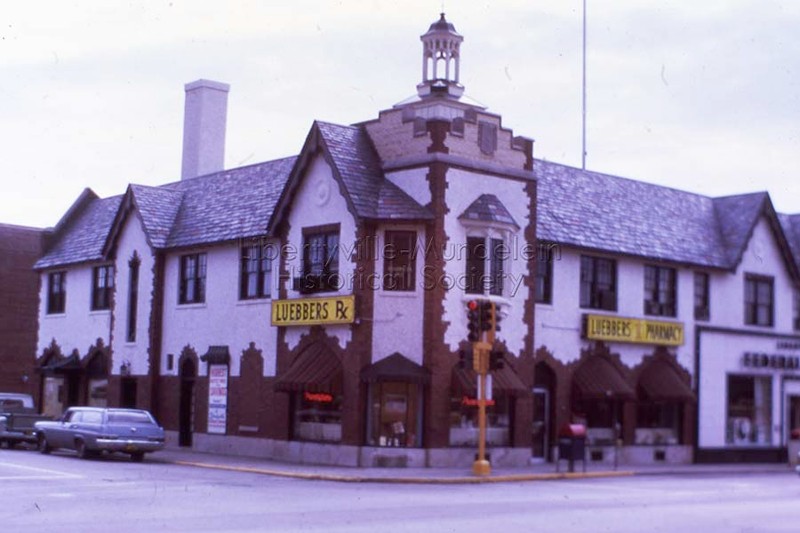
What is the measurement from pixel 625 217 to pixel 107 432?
1848 cm

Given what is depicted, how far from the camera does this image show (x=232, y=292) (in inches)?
1502

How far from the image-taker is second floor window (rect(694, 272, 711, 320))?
40.7 metres

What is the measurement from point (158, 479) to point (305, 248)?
1082 centimetres

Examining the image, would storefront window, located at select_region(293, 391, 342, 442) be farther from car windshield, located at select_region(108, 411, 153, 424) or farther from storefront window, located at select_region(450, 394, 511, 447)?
car windshield, located at select_region(108, 411, 153, 424)

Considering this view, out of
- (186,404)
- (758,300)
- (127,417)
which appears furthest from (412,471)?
(758,300)

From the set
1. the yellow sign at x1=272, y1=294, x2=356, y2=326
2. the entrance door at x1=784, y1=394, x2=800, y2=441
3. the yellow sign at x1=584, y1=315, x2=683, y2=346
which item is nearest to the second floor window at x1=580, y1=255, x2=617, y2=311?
the yellow sign at x1=584, y1=315, x2=683, y2=346

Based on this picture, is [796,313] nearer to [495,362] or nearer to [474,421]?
[474,421]

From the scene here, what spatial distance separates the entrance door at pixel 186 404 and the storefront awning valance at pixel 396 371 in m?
9.82

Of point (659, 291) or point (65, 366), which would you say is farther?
point (65, 366)

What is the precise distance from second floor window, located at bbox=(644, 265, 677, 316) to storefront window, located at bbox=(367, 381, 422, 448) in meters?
10.5

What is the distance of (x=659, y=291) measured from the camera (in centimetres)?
3969

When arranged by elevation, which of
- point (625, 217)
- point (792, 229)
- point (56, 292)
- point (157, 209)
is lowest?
point (56, 292)

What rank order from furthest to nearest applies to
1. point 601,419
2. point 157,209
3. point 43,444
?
point 157,209
point 601,419
point 43,444

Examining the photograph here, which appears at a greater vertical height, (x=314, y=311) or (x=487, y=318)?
(x=314, y=311)
